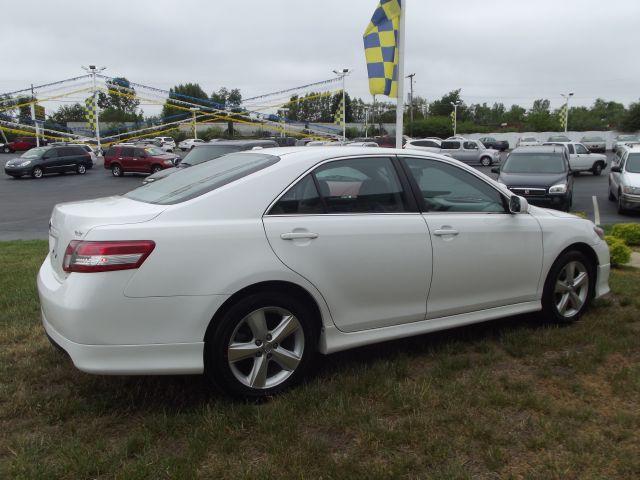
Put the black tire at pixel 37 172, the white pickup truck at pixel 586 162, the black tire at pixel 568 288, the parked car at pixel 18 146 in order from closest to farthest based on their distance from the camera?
1. the black tire at pixel 568 288
2. the white pickup truck at pixel 586 162
3. the black tire at pixel 37 172
4. the parked car at pixel 18 146

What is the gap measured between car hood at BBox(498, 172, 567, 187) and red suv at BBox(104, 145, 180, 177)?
19.8 m

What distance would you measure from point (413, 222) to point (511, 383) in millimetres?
1236

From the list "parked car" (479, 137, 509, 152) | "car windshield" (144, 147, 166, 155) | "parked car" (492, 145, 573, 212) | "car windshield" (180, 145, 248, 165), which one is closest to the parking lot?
"parked car" (492, 145, 573, 212)

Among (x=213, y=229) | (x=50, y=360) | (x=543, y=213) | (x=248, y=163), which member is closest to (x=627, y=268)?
(x=543, y=213)

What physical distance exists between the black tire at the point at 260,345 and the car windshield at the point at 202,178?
0.78 metres

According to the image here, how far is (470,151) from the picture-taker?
33469mm

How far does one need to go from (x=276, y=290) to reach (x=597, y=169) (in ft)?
87.2

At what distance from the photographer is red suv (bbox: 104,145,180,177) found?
28859 mm

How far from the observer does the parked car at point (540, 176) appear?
12.5 m

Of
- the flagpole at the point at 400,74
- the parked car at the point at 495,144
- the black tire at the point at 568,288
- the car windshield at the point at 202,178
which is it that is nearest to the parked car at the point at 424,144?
the parked car at the point at 495,144

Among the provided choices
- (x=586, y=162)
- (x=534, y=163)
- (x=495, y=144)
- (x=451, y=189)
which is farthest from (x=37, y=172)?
(x=495, y=144)

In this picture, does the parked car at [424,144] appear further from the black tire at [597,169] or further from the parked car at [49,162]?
the parked car at [49,162]

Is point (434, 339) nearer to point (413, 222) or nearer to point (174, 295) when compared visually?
point (413, 222)

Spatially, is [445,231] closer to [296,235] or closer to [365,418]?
[296,235]
